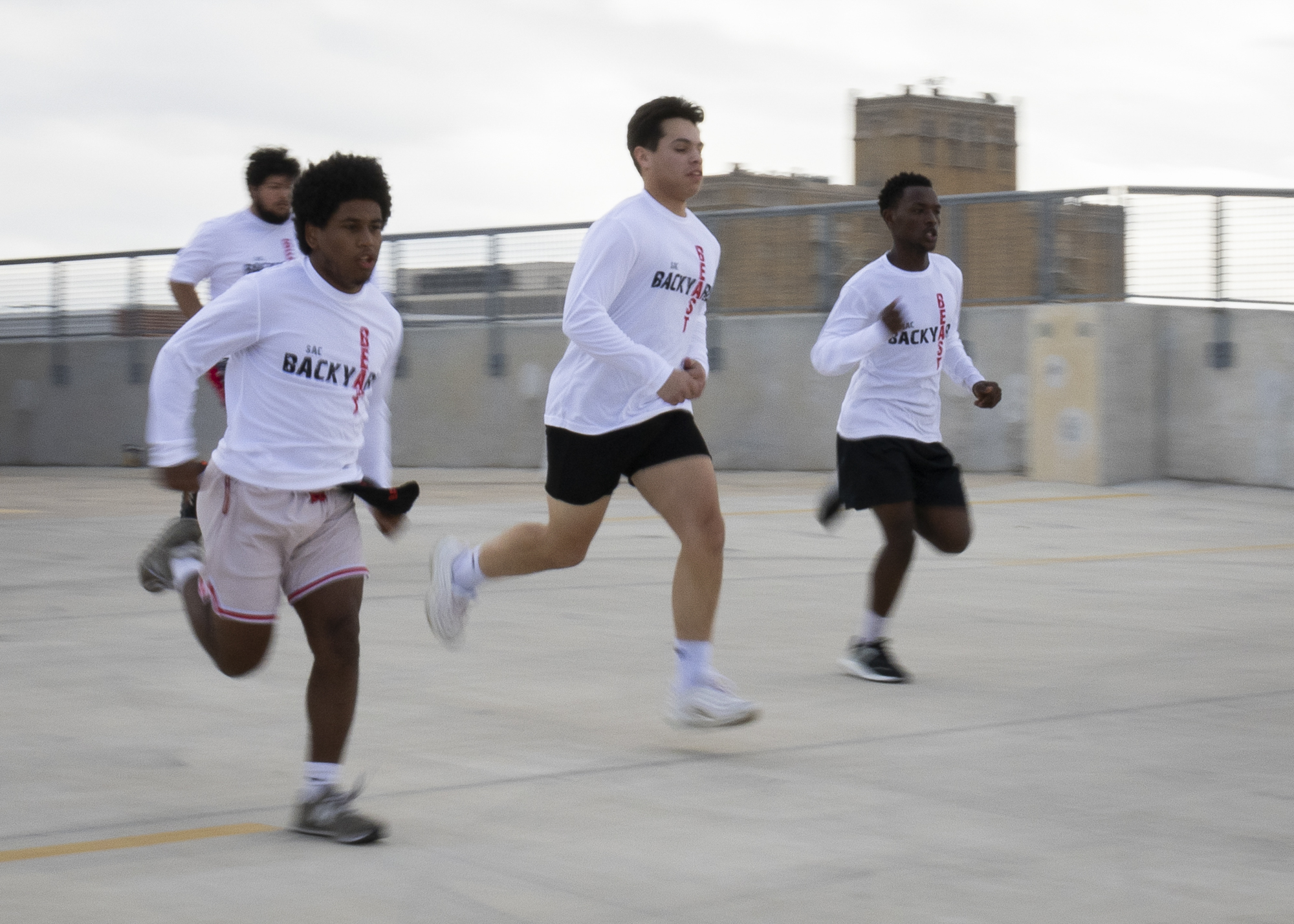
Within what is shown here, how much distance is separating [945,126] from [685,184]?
99176 mm

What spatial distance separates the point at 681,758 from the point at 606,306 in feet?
4.89

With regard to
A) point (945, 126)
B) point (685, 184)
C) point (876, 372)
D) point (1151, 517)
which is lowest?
point (1151, 517)

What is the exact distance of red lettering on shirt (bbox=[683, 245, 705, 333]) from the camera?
6090 mm

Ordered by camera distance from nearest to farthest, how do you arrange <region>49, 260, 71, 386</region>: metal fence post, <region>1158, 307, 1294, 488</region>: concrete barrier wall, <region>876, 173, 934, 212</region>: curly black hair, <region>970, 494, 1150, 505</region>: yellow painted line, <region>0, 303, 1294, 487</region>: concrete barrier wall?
<region>876, 173, 934, 212</region>: curly black hair < <region>970, 494, 1150, 505</region>: yellow painted line < <region>1158, 307, 1294, 488</region>: concrete barrier wall < <region>0, 303, 1294, 487</region>: concrete barrier wall < <region>49, 260, 71, 386</region>: metal fence post

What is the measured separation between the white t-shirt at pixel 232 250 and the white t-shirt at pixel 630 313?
10.1 ft

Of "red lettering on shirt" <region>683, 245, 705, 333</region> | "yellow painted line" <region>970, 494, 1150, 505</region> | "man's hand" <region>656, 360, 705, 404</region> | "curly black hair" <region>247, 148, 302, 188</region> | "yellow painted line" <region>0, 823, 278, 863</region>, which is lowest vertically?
"yellow painted line" <region>970, 494, 1150, 505</region>

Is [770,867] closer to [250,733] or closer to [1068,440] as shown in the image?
[250,733]

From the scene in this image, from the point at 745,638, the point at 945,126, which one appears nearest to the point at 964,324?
the point at 745,638

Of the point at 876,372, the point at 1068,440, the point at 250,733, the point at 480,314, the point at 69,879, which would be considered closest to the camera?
the point at 69,879

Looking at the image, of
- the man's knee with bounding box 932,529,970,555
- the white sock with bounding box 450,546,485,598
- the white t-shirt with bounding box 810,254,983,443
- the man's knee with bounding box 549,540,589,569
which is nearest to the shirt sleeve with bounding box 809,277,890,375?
the white t-shirt with bounding box 810,254,983,443

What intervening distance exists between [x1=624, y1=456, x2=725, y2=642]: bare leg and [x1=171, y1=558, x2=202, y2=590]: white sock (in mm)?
1475

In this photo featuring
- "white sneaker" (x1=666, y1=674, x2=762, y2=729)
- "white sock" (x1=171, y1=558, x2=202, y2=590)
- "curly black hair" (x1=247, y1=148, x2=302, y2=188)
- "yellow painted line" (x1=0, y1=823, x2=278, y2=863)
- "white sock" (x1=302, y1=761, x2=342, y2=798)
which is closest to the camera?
"yellow painted line" (x1=0, y1=823, x2=278, y2=863)

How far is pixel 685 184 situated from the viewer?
19.9 ft

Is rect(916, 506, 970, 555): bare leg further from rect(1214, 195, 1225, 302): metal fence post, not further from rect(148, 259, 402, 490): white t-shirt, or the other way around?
rect(1214, 195, 1225, 302): metal fence post
